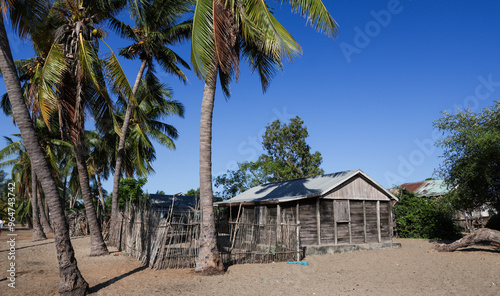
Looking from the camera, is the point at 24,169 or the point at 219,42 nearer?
the point at 219,42

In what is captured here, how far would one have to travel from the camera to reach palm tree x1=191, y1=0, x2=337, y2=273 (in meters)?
9.70

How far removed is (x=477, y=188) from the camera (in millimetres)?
16688

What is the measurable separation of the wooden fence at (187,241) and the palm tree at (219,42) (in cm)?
89

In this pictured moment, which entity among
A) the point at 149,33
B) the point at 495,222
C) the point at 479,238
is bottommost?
the point at 479,238

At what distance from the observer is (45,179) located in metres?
7.88

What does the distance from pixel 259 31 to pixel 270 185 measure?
14207mm

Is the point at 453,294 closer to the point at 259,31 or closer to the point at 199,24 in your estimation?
the point at 259,31

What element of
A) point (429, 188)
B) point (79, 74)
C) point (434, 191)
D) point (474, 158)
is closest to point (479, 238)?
point (474, 158)

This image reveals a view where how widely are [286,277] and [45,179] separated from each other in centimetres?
719

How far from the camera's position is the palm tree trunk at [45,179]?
7.80m

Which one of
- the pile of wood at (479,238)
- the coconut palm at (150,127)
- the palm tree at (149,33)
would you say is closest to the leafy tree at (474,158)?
the pile of wood at (479,238)

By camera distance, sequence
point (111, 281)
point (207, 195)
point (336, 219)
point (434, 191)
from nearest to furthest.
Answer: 1. point (111, 281)
2. point (207, 195)
3. point (336, 219)
4. point (434, 191)

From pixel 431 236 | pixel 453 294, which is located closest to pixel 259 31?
pixel 453 294

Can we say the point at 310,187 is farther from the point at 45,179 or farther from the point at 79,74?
the point at 45,179
